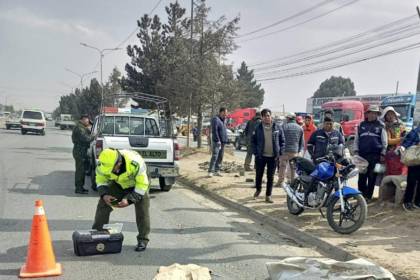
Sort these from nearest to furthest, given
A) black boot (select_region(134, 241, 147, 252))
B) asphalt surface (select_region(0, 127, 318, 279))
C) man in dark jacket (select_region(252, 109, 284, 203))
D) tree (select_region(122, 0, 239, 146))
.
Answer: asphalt surface (select_region(0, 127, 318, 279)) → black boot (select_region(134, 241, 147, 252)) → man in dark jacket (select_region(252, 109, 284, 203)) → tree (select_region(122, 0, 239, 146))

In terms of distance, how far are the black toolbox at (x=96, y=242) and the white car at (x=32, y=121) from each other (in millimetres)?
33225


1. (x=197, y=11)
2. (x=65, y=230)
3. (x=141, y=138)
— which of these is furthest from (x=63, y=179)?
(x=197, y=11)

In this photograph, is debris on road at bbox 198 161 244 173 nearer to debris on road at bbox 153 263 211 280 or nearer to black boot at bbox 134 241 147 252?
black boot at bbox 134 241 147 252

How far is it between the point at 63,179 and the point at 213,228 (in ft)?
21.6

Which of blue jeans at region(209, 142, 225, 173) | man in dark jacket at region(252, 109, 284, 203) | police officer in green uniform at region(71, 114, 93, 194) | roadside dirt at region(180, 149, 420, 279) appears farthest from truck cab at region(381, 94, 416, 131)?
police officer in green uniform at region(71, 114, 93, 194)

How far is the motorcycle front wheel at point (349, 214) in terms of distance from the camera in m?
6.70

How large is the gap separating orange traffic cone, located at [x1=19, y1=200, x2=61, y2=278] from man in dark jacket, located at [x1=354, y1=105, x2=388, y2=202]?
5.93 metres

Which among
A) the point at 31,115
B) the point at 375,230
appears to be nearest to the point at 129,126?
the point at 375,230

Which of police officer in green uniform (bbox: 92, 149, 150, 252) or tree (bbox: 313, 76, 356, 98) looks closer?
police officer in green uniform (bbox: 92, 149, 150, 252)

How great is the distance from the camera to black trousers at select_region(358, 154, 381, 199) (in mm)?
8602

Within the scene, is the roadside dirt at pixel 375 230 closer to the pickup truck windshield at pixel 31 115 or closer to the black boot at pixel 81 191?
the black boot at pixel 81 191

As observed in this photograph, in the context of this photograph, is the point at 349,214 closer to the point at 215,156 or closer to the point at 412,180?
the point at 412,180

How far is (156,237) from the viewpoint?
6.70m

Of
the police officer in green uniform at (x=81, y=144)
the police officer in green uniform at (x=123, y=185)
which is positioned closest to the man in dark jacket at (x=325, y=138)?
the police officer in green uniform at (x=123, y=185)
